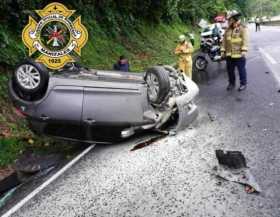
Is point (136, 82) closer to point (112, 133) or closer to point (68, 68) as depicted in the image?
point (112, 133)

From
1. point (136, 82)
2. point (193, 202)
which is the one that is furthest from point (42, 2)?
point (193, 202)

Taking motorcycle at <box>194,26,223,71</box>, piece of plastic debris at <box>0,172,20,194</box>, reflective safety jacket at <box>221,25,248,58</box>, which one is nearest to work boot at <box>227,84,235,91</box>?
reflective safety jacket at <box>221,25,248,58</box>

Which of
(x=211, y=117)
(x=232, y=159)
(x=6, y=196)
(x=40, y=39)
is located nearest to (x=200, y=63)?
(x=211, y=117)

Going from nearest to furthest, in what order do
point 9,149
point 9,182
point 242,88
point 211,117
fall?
point 9,182
point 9,149
point 211,117
point 242,88

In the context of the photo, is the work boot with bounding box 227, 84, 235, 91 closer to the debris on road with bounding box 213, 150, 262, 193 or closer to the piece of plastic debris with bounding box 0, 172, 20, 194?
the debris on road with bounding box 213, 150, 262, 193

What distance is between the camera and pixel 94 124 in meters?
6.99

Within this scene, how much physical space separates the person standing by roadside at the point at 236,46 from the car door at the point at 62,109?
5.76 m

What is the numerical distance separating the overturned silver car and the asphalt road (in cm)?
39

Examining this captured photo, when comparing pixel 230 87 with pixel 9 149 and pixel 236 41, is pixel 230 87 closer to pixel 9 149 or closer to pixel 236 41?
pixel 236 41

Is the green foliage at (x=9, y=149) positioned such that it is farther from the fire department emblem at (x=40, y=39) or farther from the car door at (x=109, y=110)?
the fire department emblem at (x=40, y=39)

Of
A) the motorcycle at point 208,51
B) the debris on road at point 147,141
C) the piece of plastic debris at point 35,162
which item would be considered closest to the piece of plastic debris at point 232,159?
the debris on road at point 147,141

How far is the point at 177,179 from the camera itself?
5.88 metres

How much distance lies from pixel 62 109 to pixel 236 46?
621cm

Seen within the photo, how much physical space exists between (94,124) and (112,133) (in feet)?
1.29
